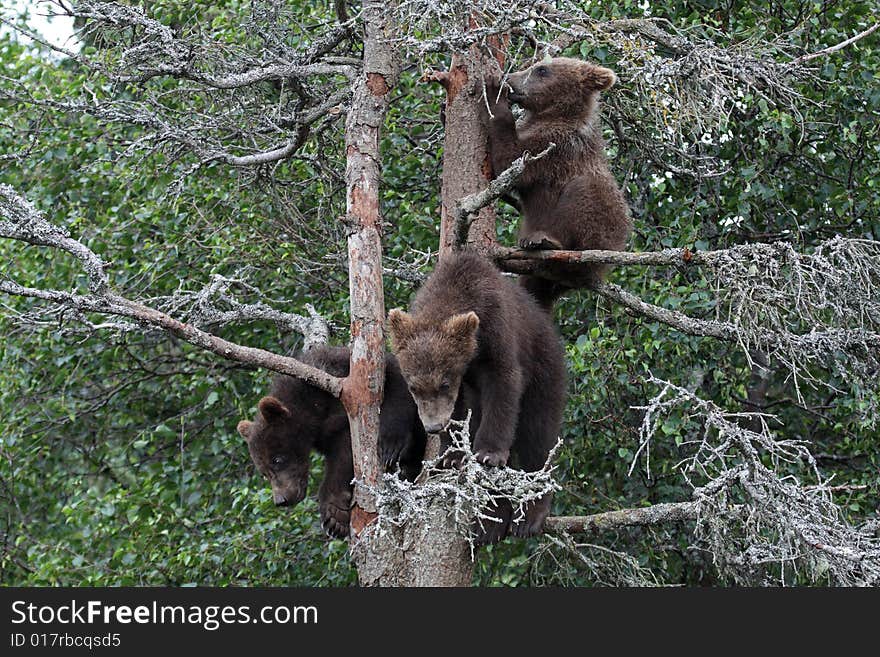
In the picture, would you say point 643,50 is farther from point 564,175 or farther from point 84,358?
point 84,358

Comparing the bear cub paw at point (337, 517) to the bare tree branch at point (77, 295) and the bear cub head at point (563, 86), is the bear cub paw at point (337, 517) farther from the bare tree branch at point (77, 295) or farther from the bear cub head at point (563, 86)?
the bear cub head at point (563, 86)

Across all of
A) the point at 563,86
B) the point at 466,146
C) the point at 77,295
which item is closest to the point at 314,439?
the point at 77,295

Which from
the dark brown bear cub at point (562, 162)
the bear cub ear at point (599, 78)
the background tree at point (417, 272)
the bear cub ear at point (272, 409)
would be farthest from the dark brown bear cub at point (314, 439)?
the bear cub ear at point (599, 78)

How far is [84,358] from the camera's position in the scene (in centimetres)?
1075

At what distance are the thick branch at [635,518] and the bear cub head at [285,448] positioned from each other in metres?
1.75

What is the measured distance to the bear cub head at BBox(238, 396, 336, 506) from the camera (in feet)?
22.2

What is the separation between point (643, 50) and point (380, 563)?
3.11 metres

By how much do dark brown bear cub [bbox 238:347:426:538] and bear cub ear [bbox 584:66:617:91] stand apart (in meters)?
2.35

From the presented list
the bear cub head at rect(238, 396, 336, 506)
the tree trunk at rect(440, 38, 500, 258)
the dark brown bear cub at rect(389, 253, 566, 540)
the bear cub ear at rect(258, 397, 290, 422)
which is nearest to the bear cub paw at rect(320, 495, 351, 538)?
the bear cub head at rect(238, 396, 336, 506)

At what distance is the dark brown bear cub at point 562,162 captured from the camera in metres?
6.82

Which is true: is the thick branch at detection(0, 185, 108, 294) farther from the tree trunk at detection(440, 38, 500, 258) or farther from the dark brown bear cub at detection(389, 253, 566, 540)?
the tree trunk at detection(440, 38, 500, 258)

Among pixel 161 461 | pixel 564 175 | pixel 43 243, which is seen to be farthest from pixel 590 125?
pixel 161 461

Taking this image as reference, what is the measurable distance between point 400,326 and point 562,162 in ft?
6.27

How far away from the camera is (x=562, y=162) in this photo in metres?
7.07
